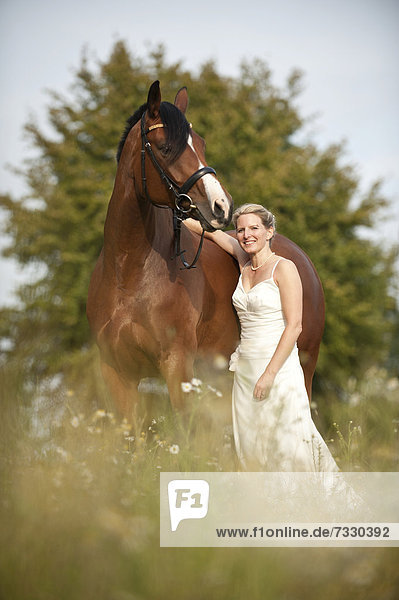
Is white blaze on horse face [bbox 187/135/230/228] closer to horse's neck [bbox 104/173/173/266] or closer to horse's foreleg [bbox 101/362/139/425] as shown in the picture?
horse's neck [bbox 104/173/173/266]

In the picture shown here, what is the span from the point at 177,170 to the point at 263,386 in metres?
1.67

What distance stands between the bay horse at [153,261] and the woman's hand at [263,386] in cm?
63

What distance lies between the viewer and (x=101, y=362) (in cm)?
450

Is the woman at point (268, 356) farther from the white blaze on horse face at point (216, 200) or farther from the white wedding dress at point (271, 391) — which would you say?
the white blaze on horse face at point (216, 200)

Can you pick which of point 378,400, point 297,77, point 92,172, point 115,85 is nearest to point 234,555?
point 378,400

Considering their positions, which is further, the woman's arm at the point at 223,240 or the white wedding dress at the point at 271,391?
the woman's arm at the point at 223,240

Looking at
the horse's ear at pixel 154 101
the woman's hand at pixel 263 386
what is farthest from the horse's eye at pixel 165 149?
the woman's hand at pixel 263 386

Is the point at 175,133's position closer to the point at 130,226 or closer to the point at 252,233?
the point at 130,226

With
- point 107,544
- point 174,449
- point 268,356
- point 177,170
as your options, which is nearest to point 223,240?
point 177,170

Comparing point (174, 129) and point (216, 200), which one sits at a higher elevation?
point (174, 129)

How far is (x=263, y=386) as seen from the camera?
3.72 m

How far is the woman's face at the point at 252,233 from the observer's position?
4188mm

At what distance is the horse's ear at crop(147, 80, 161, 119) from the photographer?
3.98m

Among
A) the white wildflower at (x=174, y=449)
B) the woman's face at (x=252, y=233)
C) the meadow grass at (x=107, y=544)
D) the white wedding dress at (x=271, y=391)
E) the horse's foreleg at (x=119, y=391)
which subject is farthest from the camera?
the horse's foreleg at (x=119, y=391)
